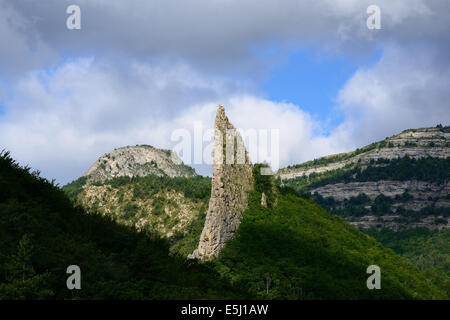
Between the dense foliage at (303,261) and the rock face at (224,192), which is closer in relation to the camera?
the dense foliage at (303,261)

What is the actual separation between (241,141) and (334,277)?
19.0 meters

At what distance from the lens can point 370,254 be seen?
72.8 m

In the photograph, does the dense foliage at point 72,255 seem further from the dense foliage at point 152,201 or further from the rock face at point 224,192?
the dense foliage at point 152,201

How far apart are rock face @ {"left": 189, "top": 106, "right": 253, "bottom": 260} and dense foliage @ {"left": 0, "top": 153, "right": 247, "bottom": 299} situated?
1987 cm

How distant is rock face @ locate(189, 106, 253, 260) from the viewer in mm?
59281

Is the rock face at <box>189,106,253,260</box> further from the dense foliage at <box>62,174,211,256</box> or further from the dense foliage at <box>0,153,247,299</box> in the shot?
the dense foliage at <box>62,174,211,256</box>

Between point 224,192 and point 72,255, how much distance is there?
32.5 m

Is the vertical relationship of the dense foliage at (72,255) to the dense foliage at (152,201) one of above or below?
below

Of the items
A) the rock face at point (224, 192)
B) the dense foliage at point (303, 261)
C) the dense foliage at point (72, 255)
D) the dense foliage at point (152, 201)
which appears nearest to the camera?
the dense foliage at point (72, 255)

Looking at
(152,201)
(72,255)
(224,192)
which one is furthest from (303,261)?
(152,201)

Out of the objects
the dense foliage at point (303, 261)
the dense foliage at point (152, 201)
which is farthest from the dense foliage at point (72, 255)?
the dense foliage at point (152, 201)

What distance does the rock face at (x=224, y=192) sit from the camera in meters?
59.3

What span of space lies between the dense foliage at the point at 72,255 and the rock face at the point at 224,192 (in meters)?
19.9
